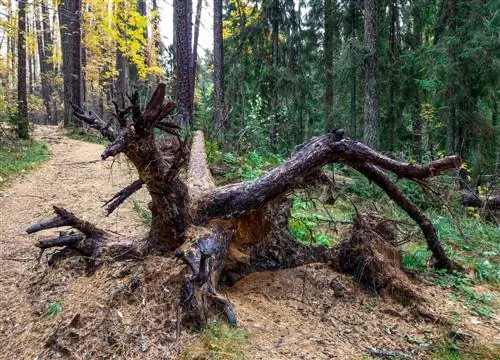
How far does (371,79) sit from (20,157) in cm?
924

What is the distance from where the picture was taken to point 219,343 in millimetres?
2621

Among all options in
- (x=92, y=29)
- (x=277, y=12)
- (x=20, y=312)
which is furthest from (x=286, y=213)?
(x=92, y=29)

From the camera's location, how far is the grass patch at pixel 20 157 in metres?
8.68

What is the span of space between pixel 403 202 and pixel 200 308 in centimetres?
260

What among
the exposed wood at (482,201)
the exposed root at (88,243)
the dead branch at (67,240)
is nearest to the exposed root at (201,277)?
the exposed root at (88,243)

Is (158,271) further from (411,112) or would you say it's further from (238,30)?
(238,30)

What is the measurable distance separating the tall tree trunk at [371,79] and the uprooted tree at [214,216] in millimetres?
5925

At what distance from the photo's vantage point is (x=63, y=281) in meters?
3.62

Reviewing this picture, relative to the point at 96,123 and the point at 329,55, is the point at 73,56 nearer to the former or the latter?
the point at 329,55

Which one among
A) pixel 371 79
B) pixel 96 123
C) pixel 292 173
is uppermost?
pixel 371 79

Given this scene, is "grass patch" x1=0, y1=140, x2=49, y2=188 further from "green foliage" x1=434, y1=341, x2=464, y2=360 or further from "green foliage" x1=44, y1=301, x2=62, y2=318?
"green foliage" x1=434, y1=341, x2=464, y2=360

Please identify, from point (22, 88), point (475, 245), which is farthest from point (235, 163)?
point (22, 88)

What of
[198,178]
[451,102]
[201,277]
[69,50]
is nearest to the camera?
[201,277]

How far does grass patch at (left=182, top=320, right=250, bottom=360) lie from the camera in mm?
2525
